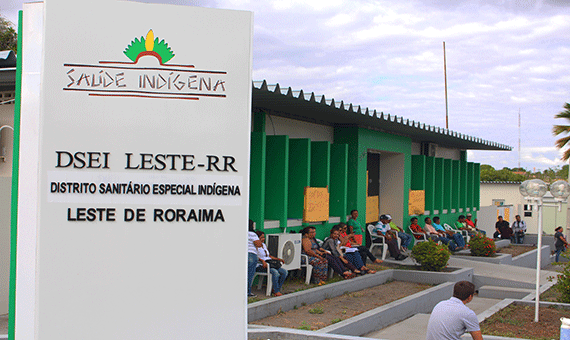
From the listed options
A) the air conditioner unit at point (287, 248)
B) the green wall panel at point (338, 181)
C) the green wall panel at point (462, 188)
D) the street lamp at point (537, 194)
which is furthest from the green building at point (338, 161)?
the street lamp at point (537, 194)

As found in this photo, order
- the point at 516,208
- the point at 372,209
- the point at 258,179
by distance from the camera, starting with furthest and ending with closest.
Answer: the point at 516,208 → the point at 372,209 → the point at 258,179

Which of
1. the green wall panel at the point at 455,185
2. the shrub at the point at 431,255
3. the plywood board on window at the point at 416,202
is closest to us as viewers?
the shrub at the point at 431,255

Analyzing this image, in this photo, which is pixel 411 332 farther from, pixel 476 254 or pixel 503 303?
pixel 476 254

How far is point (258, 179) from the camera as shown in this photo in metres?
10.6

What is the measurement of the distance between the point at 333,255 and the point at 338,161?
11.3 ft

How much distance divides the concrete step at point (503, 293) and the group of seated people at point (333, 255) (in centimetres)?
250

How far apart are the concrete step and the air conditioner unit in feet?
14.9

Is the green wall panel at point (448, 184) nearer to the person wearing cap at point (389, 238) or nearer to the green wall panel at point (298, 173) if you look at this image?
the person wearing cap at point (389, 238)

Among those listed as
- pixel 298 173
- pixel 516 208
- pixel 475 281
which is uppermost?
pixel 298 173

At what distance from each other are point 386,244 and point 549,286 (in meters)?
4.03

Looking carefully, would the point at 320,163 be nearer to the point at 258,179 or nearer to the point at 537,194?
the point at 258,179

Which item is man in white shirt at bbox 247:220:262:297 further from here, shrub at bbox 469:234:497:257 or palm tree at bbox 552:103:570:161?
palm tree at bbox 552:103:570:161

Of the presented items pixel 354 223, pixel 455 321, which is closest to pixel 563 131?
pixel 354 223

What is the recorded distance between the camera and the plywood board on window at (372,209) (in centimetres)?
1717
